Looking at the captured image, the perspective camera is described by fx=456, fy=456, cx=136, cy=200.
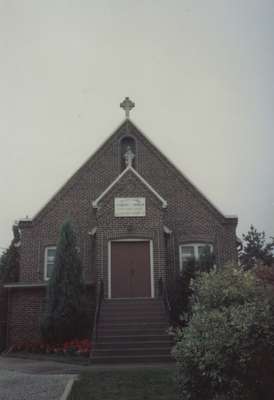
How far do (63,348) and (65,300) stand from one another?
159 cm

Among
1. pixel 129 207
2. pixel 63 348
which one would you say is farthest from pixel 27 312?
pixel 129 207

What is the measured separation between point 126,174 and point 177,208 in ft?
11.0

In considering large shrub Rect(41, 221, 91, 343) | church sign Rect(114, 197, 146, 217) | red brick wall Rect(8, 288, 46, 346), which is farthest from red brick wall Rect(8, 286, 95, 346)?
church sign Rect(114, 197, 146, 217)

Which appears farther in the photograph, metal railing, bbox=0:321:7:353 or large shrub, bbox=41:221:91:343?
metal railing, bbox=0:321:7:353

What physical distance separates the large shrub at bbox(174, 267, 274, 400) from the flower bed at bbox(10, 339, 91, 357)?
279 inches

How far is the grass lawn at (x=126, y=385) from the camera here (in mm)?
8297

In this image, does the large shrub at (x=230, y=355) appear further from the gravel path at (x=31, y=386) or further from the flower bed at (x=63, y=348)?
the flower bed at (x=63, y=348)

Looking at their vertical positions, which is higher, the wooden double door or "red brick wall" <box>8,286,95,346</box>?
the wooden double door

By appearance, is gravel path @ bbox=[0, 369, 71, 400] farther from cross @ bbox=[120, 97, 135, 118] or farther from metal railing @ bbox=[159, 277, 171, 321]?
cross @ bbox=[120, 97, 135, 118]

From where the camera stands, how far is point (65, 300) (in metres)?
15.3

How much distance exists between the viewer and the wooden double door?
18.2m

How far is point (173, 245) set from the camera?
20.3 metres

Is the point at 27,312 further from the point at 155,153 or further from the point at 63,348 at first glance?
the point at 155,153

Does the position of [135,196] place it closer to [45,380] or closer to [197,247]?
[197,247]
